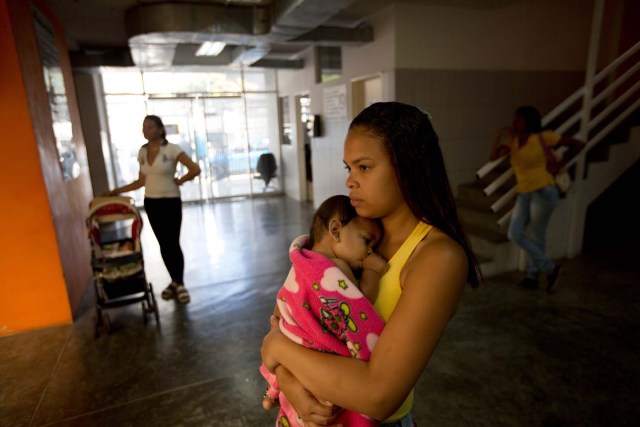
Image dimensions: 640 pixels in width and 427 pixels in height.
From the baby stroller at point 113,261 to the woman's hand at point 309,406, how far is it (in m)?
2.71

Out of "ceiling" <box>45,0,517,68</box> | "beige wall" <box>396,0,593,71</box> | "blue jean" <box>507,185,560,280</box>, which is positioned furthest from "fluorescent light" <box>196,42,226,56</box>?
"blue jean" <box>507,185,560,280</box>

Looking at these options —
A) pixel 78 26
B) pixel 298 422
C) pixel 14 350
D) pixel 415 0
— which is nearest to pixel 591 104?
pixel 415 0

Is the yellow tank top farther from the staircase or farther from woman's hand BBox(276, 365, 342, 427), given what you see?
the staircase

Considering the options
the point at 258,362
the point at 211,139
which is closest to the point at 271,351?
the point at 258,362

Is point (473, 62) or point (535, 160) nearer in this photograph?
point (535, 160)

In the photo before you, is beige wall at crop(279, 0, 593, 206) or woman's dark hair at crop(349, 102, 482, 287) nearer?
woman's dark hair at crop(349, 102, 482, 287)

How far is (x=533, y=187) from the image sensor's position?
11.8ft

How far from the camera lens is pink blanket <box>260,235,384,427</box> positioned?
850 mm

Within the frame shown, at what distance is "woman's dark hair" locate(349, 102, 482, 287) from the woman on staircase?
3084 millimetres

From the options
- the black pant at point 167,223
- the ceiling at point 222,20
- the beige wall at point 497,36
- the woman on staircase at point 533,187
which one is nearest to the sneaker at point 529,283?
the woman on staircase at point 533,187

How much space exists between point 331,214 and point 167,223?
2.91 meters

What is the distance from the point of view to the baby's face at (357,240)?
99cm

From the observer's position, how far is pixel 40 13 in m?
3.70

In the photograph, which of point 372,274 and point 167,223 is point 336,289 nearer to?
point 372,274
